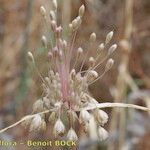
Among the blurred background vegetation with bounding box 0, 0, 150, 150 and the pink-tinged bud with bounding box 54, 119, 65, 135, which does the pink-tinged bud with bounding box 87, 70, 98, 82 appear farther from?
the blurred background vegetation with bounding box 0, 0, 150, 150

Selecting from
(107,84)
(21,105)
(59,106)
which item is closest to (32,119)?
(59,106)

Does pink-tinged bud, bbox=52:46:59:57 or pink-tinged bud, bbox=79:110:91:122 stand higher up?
pink-tinged bud, bbox=52:46:59:57

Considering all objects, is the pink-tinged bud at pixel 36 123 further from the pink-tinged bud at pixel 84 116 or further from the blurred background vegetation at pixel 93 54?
the blurred background vegetation at pixel 93 54

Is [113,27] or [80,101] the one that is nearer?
[80,101]

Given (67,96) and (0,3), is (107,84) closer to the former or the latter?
(0,3)

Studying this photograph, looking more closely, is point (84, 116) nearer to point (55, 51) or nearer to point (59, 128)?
point (59, 128)

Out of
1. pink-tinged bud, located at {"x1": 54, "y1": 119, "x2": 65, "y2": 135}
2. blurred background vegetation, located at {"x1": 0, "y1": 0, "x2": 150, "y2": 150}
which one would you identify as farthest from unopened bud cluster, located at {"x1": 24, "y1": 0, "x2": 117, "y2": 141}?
blurred background vegetation, located at {"x1": 0, "y1": 0, "x2": 150, "y2": 150}

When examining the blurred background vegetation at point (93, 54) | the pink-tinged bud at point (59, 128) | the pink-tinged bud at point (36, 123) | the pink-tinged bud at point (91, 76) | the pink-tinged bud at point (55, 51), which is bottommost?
the pink-tinged bud at point (59, 128)

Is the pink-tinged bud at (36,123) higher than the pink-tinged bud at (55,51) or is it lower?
lower

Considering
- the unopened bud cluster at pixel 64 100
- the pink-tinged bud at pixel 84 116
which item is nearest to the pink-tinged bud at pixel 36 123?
the unopened bud cluster at pixel 64 100
